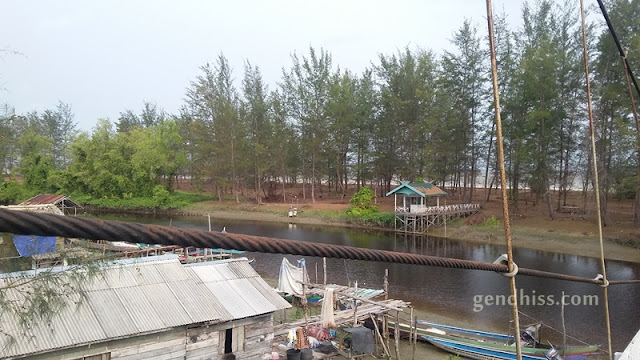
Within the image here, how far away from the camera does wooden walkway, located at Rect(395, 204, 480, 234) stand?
Answer: 28.4m

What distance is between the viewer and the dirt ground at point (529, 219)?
73.5ft

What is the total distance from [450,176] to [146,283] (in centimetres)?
3008

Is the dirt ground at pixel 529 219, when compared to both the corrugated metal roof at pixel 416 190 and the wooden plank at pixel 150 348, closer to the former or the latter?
the corrugated metal roof at pixel 416 190

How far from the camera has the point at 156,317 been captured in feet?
23.4

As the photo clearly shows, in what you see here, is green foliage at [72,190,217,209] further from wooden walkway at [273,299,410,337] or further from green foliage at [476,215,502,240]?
wooden walkway at [273,299,410,337]

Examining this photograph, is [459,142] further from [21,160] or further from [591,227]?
[21,160]

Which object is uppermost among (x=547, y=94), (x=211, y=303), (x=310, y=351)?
(x=547, y=94)

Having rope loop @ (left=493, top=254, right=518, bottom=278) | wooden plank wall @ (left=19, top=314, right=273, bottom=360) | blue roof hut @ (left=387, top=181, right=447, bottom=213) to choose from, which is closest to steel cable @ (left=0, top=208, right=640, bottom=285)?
rope loop @ (left=493, top=254, right=518, bottom=278)

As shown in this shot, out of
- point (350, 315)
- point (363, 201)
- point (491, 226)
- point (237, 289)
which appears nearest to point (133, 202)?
point (363, 201)

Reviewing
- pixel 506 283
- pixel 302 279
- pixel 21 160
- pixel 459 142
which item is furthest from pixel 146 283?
pixel 21 160

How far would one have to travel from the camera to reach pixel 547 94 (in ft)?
85.4

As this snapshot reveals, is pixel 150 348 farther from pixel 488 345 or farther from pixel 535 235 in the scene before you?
pixel 535 235

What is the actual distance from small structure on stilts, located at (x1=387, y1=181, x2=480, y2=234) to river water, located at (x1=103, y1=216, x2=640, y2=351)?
→ 13.2ft

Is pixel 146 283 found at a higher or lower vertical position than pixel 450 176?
lower
